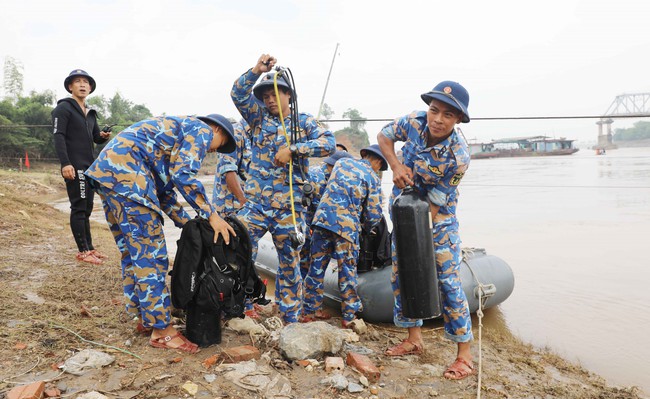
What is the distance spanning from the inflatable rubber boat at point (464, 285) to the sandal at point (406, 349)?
32.2 inches

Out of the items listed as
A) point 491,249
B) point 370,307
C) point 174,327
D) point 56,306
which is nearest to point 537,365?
point 370,307

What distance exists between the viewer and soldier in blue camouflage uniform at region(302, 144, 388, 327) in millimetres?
4105

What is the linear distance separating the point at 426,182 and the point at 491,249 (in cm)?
501

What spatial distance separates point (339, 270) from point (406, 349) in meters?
1.03

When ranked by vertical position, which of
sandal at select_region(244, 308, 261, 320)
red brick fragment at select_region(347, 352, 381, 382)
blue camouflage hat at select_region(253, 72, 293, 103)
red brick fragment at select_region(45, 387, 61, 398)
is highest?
blue camouflage hat at select_region(253, 72, 293, 103)

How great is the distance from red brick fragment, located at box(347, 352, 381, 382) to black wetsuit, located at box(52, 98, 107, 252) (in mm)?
3325

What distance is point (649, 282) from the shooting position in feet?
19.2

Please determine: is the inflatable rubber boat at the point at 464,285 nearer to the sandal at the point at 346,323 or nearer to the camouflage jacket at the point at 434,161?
the sandal at the point at 346,323

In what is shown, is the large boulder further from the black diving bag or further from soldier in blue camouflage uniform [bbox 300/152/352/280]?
soldier in blue camouflage uniform [bbox 300/152/352/280]

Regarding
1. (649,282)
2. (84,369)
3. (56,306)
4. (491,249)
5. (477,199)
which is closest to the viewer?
(84,369)

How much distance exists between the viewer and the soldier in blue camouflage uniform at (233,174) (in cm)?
450

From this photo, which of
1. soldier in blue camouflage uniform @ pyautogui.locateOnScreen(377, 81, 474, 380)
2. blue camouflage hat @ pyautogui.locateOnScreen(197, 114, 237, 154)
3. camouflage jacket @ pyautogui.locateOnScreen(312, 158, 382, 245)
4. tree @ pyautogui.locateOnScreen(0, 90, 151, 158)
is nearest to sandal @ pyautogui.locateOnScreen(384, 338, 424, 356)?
soldier in blue camouflage uniform @ pyautogui.locateOnScreen(377, 81, 474, 380)

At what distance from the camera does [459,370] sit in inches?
126

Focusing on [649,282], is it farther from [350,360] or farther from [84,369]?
[84,369]
